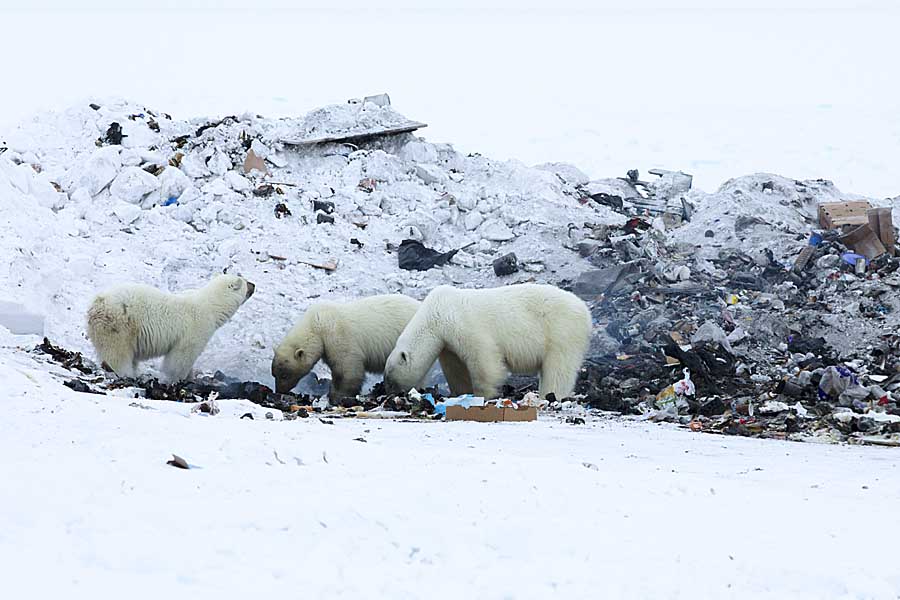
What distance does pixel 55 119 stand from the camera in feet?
69.4

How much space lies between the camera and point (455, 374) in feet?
43.3

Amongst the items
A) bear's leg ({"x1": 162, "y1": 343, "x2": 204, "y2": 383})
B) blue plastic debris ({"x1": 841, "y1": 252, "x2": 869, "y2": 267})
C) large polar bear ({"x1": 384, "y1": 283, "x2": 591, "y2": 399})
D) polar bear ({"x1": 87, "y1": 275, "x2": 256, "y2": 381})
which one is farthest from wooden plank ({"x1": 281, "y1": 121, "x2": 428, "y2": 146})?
large polar bear ({"x1": 384, "y1": 283, "x2": 591, "y2": 399})

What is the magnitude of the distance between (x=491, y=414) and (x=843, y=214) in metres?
11.1

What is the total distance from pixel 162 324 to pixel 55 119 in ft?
34.0

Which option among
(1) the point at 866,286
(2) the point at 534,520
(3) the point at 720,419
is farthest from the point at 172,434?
(1) the point at 866,286

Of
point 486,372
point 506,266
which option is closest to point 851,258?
point 506,266

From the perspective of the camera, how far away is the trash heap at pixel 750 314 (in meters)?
10.4

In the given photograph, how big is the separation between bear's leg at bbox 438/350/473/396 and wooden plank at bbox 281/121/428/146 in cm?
835

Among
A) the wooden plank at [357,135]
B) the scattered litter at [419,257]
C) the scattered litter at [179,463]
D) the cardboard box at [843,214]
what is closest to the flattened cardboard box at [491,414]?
the scattered litter at [179,463]

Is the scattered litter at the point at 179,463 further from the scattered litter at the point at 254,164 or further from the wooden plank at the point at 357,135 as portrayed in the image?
the wooden plank at the point at 357,135

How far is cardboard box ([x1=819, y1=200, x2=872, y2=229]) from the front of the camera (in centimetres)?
1806

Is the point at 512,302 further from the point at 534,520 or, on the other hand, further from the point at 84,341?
the point at 534,520

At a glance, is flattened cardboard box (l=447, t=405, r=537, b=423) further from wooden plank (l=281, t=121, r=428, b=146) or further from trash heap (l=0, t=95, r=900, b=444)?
wooden plank (l=281, t=121, r=428, b=146)

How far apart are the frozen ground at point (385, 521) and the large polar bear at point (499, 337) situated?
5.18 metres
